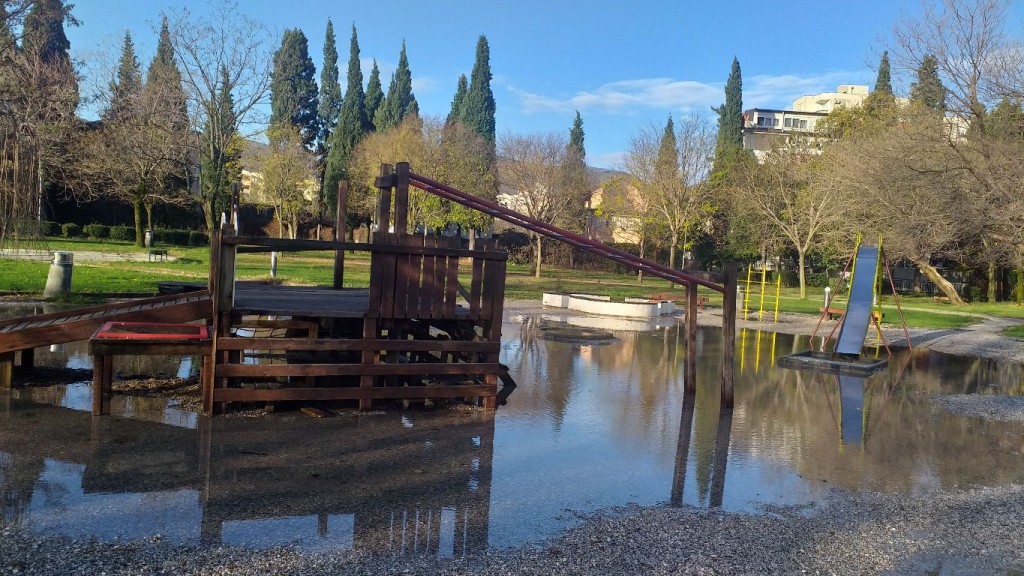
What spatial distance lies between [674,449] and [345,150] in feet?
182

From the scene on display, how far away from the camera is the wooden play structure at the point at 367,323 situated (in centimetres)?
802

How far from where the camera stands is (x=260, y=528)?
16.7 feet

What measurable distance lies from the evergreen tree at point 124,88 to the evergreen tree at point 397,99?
23.0 meters

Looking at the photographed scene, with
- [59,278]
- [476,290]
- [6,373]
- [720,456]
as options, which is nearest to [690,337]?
[720,456]

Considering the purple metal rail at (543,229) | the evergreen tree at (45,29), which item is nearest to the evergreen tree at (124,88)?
the evergreen tree at (45,29)

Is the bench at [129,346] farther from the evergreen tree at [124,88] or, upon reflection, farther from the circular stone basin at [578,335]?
the evergreen tree at [124,88]

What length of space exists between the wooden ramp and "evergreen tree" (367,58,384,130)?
2315 inches

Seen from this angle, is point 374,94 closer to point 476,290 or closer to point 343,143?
point 343,143

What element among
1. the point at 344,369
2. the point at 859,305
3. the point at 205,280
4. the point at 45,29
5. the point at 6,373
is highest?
the point at 45,29

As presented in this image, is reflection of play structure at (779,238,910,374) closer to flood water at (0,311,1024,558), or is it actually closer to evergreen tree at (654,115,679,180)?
flood water at (0,311,1024,558)

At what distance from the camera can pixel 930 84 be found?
24.3 m

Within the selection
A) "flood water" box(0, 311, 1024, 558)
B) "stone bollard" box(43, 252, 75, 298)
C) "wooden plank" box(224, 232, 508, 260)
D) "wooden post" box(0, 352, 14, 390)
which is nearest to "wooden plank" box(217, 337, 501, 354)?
"flood water" box(0, 311, 1024, 558)

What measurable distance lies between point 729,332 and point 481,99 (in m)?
63.9

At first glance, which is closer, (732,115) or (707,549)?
(707,549)
